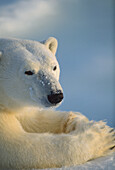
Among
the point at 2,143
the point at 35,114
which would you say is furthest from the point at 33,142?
the point at 35,114

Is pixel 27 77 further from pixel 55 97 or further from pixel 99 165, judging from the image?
pixel 99 165

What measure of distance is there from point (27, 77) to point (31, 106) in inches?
14.7

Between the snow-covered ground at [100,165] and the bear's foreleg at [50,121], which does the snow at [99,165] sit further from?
the bear's foreleg at [50,121]

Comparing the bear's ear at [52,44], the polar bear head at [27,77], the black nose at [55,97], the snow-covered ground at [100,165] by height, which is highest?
the bear's ear at [52,44]

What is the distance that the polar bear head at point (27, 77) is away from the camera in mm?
2787

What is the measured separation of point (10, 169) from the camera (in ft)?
9.81

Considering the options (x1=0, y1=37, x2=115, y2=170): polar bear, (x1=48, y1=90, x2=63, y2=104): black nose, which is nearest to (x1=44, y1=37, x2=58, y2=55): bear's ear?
(x1=0, y1=37, x2=115, y2=170): polar bear

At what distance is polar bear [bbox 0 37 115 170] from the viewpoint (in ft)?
9.33

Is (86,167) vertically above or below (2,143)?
below

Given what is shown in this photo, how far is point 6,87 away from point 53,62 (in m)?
0.56

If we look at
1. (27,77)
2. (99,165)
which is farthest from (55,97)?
(99,165)

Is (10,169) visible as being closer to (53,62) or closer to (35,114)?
(35,114)

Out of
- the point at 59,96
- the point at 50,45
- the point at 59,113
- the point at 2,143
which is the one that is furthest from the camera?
the point at 59,113

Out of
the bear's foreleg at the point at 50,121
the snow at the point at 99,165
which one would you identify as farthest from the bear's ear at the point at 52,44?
the snow at the point at 99,165
